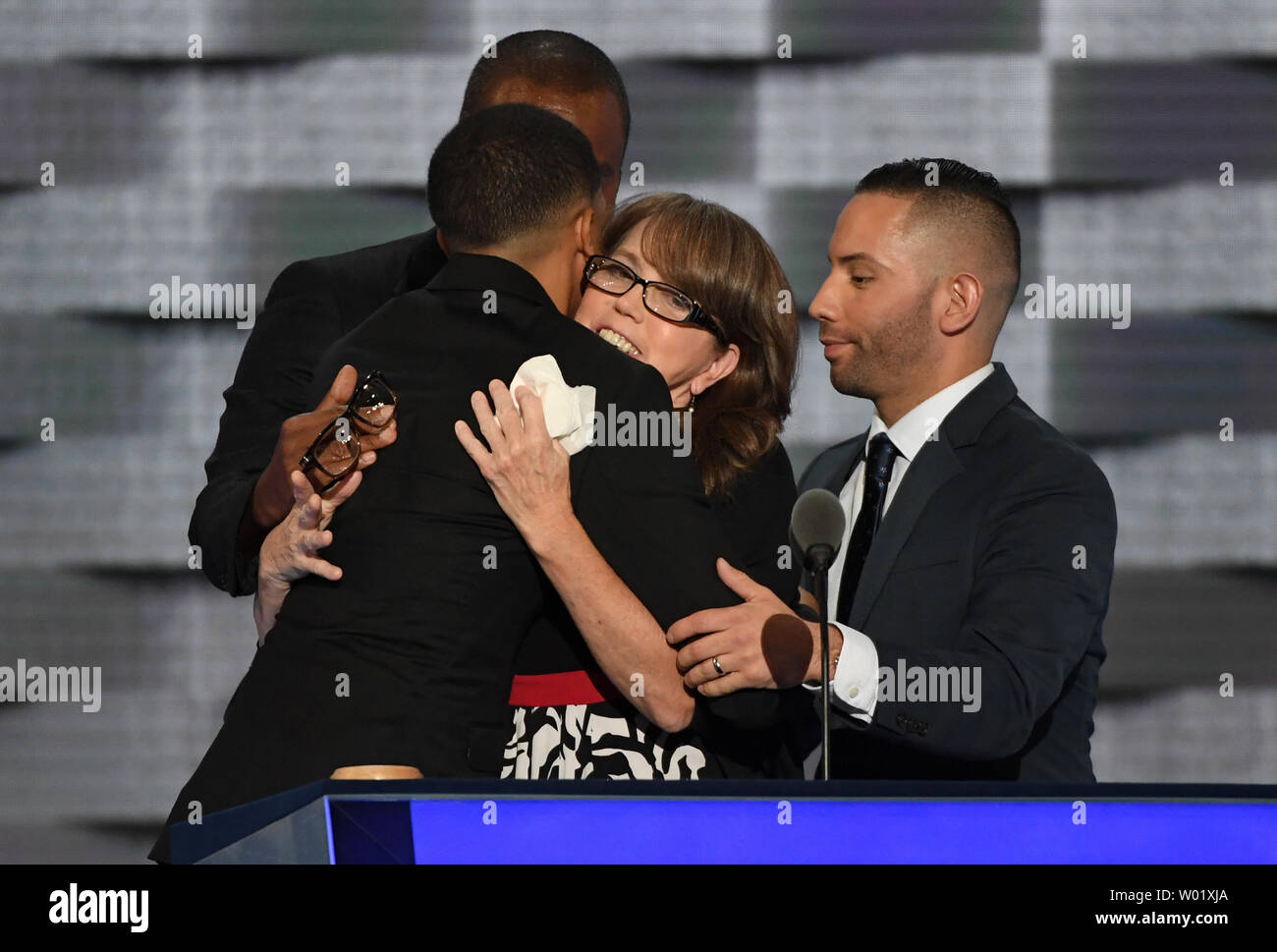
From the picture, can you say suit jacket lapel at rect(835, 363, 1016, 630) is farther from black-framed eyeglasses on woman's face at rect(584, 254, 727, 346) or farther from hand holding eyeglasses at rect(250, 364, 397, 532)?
hand holding eyeglasses at rect(250, 364, 397, 532)

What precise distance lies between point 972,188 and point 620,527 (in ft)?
4.45

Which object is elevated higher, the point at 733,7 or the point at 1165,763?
the point at 733,7

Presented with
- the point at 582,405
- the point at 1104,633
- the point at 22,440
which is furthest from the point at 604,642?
the point at 22,440

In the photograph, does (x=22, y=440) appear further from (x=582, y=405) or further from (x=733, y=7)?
(x=582, y=405)

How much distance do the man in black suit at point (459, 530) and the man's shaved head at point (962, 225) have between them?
105cm

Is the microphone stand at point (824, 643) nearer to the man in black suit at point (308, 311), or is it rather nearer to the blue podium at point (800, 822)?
the blue podium at point (800, 822)

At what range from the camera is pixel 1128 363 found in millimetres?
4020

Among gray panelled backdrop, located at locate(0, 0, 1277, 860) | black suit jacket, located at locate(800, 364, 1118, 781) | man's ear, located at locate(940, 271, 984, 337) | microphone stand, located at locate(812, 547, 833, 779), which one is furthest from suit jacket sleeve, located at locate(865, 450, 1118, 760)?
gray panelled backdrop, located at locate(0, 0, 1277, 860)

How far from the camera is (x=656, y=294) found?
2777 mm

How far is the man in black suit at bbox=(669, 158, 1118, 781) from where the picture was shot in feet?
8.32

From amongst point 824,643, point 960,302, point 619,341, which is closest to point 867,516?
point 960,302

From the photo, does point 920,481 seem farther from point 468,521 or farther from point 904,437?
point 468,521

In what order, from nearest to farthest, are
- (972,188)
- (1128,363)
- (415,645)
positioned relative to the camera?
(415,645) → (972,188) → (1128,363)

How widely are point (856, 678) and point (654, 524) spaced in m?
0.59
